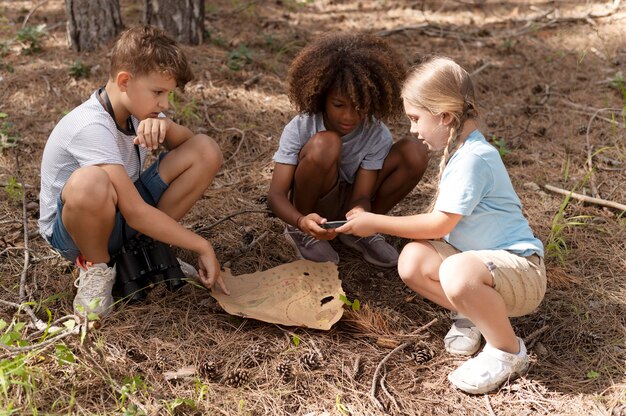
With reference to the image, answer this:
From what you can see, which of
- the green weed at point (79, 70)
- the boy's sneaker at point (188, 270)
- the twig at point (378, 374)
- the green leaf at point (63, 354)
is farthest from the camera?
the green weed at point (79, 70)

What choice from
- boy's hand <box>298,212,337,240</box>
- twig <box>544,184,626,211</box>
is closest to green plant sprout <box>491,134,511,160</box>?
twig <box>544,184,626,211</box>

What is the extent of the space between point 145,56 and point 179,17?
227cm

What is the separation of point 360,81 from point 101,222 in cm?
113

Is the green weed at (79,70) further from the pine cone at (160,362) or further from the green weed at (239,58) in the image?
the pine cone at (160,362)

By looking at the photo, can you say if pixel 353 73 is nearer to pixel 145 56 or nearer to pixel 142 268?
pixel 145 56

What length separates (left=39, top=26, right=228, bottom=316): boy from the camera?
2.28 metres

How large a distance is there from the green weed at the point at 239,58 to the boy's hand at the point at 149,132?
2.01 m

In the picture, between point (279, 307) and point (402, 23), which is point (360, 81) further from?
point (402, 23)

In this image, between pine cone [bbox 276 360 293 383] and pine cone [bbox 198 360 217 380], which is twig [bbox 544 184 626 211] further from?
pine cone [bbox 198 360 217 380]

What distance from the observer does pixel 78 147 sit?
2.33 meters

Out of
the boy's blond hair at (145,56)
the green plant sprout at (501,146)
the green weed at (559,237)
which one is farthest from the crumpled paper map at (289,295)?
the green plant sprout at (501,146)

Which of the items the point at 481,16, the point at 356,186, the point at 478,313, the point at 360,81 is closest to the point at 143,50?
the point at 360,81

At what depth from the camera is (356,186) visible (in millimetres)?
2840

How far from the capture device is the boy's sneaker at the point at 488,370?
85.2 inches
